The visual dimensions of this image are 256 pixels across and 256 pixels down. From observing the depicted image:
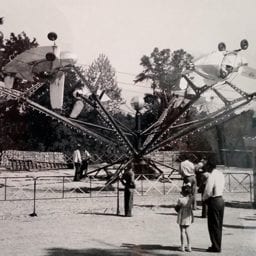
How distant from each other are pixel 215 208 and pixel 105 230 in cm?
314

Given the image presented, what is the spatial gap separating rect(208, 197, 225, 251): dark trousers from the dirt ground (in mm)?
267

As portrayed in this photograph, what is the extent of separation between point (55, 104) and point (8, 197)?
382 cm

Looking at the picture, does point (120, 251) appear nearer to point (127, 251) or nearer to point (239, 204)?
point (127, 251)

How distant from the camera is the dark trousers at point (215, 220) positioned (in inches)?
338

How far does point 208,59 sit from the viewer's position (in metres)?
15.0

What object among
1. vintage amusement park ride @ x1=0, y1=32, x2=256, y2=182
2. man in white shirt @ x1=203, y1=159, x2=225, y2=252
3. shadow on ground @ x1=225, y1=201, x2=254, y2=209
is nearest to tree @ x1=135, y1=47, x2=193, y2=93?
vintage amusement park ride @ x1=0, y1=32, x2=256, y2=182

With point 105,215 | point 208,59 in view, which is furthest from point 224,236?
point 208,59

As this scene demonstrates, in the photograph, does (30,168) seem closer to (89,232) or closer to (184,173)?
(184,173)

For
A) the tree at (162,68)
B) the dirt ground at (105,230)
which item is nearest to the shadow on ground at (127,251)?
the dirt ground at (105,230)

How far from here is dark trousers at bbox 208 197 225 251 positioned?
8594 mm

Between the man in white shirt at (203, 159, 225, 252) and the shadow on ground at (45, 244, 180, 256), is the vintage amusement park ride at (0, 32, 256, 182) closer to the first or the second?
the man in white shirt at (203, 159, 225, 252)

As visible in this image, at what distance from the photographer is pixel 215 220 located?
8672mm

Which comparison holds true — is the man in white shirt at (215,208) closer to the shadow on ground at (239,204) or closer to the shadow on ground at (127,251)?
the shadow on ground at (127,251)

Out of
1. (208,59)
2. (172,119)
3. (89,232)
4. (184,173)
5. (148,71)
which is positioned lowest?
(89,232)
